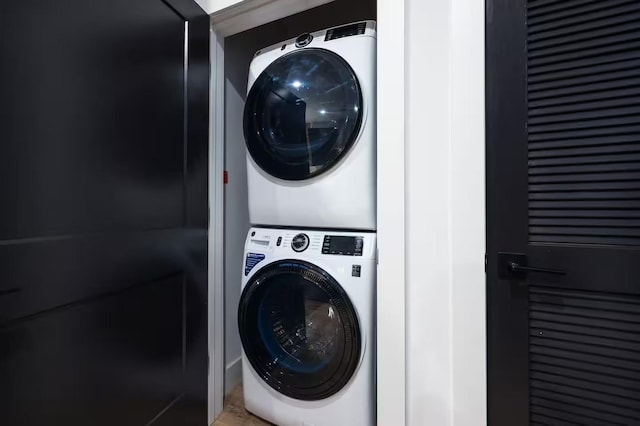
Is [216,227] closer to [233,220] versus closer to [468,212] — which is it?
[233,220]

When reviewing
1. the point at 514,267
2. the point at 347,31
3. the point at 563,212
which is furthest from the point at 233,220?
the point at 563,212

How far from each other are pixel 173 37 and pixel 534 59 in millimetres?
1356

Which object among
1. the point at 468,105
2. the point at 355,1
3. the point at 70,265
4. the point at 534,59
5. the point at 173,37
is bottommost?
the point at 70,265

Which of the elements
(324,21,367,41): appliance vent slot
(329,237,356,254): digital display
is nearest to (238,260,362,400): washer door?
(329,237,356,254): digital display

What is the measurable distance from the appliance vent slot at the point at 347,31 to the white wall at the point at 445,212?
0.21 meters

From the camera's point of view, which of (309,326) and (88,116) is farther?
(309,326)

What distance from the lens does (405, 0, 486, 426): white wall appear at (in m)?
1.01

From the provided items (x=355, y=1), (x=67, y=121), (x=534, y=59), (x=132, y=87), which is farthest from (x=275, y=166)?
(x=355, y=1)

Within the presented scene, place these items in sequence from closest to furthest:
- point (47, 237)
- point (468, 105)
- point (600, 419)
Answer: point (47, 237), point (600, 419), point (468, 105)

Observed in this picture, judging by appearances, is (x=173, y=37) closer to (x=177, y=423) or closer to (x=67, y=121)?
(x=67, y=121)

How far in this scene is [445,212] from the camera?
3.43 ft

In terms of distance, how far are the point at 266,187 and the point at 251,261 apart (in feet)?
1.21

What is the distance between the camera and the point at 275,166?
4.35 feet

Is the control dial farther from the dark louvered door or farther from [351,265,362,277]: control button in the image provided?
the dark louvered door
